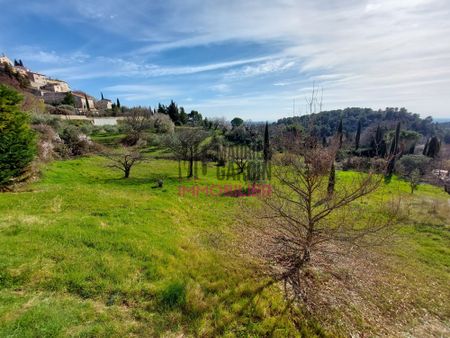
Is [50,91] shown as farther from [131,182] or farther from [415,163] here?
[415,163]

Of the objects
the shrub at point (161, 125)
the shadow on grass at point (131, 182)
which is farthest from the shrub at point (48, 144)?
the shrub at point (161, 125)

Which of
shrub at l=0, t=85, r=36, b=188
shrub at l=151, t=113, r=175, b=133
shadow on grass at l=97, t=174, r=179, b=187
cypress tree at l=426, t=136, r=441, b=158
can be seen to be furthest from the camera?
cypress tree at l=426, t=136, r=441, b=158

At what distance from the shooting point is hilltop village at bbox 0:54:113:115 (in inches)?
1819

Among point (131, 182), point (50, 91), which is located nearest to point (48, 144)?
point (131, 182)

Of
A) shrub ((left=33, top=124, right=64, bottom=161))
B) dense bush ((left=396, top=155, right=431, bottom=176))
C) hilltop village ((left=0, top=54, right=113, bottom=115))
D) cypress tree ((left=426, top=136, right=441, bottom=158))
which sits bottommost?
dense bush ((left=396, top=155, right=431, bottom=176))

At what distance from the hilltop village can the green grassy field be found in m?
48.3

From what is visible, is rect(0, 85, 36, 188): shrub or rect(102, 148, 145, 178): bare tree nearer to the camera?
rect(0, 85, 36, 188): shrub

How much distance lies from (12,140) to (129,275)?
28.9 feet

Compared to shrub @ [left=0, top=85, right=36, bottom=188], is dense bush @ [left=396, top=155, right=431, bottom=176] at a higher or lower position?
lower

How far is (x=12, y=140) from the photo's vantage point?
902cm

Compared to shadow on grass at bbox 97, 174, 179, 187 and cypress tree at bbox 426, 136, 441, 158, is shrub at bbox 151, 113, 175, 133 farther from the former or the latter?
cypress tree at bbox 426, 136, 441, 158

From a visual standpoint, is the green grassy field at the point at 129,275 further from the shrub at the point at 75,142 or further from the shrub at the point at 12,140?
the shrub at the point at 75,142

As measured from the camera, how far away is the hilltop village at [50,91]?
46.2 m

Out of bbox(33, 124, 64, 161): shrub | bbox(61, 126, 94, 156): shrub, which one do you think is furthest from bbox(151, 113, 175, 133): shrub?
bbox(33, 124, 64, 161): shrub
